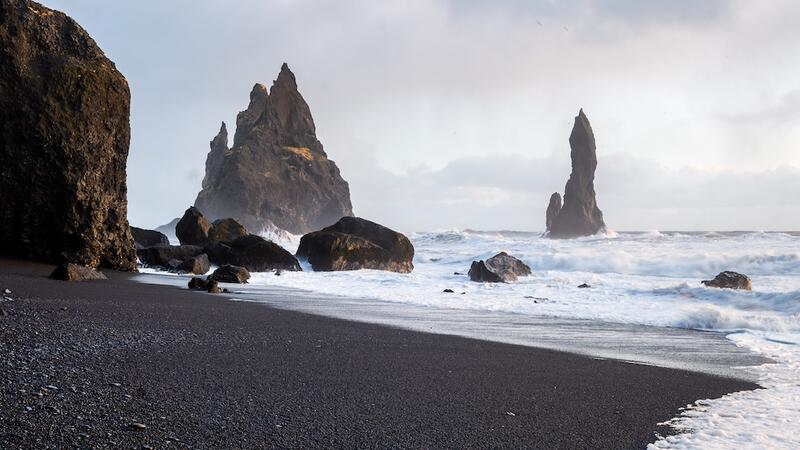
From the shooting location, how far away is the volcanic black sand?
10.1 feet

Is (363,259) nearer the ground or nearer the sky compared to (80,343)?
nearer the sky

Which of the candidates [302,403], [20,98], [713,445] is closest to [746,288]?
[713,445]

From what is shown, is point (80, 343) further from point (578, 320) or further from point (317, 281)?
point (317, 281)

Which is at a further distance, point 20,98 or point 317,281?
point 317,281

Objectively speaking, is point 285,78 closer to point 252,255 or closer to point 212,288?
point 252,255

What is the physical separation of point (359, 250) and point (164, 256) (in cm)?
761

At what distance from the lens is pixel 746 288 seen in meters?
18.3

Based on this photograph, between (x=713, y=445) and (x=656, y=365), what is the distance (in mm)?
2939

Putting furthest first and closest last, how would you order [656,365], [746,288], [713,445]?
[746,288], [656,365], [713,445]

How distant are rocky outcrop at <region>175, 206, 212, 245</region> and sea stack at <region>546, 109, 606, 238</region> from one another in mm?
73765

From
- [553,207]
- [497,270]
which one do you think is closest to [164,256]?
[497,270]

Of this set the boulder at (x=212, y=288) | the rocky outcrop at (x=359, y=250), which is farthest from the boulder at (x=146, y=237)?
the boulder at (x=212, y=288)

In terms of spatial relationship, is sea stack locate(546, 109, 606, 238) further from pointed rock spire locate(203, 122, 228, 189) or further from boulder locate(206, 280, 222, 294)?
boulder locate(206, 280, 222, 294)

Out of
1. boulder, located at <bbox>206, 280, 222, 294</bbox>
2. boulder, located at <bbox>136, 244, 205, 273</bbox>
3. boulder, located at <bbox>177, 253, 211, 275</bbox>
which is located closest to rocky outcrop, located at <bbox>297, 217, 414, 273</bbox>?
boulder, located at <bbox>136, 244, 205, 273</bbox>
